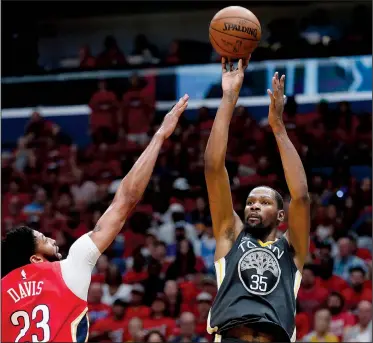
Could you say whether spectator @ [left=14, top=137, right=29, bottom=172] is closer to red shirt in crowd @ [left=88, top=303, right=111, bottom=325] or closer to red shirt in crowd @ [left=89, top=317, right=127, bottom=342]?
red shirt in crowd @ [left=88, top=303, right=111, bottom=325]

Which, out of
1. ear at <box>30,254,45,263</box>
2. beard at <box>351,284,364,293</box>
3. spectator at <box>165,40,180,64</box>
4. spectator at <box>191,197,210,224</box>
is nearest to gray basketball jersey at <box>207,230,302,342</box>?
ear at <box>30,254,45,263</box>

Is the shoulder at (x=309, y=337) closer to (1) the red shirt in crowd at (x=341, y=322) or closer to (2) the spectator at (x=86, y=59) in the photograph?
(1) the red shirt in crowd at (x=341, y=322)

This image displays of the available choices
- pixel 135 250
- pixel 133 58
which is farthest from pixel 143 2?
pixel 135 250

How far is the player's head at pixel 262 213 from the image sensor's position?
230 inches

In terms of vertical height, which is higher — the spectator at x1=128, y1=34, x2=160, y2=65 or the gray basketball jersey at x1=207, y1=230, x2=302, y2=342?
the spectator at x1=128, y1=34, x2=160, y2=65

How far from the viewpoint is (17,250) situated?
5.32 m

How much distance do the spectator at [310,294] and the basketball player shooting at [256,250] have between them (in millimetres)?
4494

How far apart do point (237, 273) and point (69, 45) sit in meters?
12.1

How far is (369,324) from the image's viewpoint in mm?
9531

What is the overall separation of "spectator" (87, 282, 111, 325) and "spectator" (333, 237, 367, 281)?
2814mm

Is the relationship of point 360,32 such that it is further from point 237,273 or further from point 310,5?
point 237,273

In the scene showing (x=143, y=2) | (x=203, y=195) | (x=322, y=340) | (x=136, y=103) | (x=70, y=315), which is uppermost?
(x=143, y=2)

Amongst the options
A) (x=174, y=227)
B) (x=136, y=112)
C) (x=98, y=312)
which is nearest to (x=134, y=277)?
(x=98, y=312)

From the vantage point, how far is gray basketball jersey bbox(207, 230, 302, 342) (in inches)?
215
